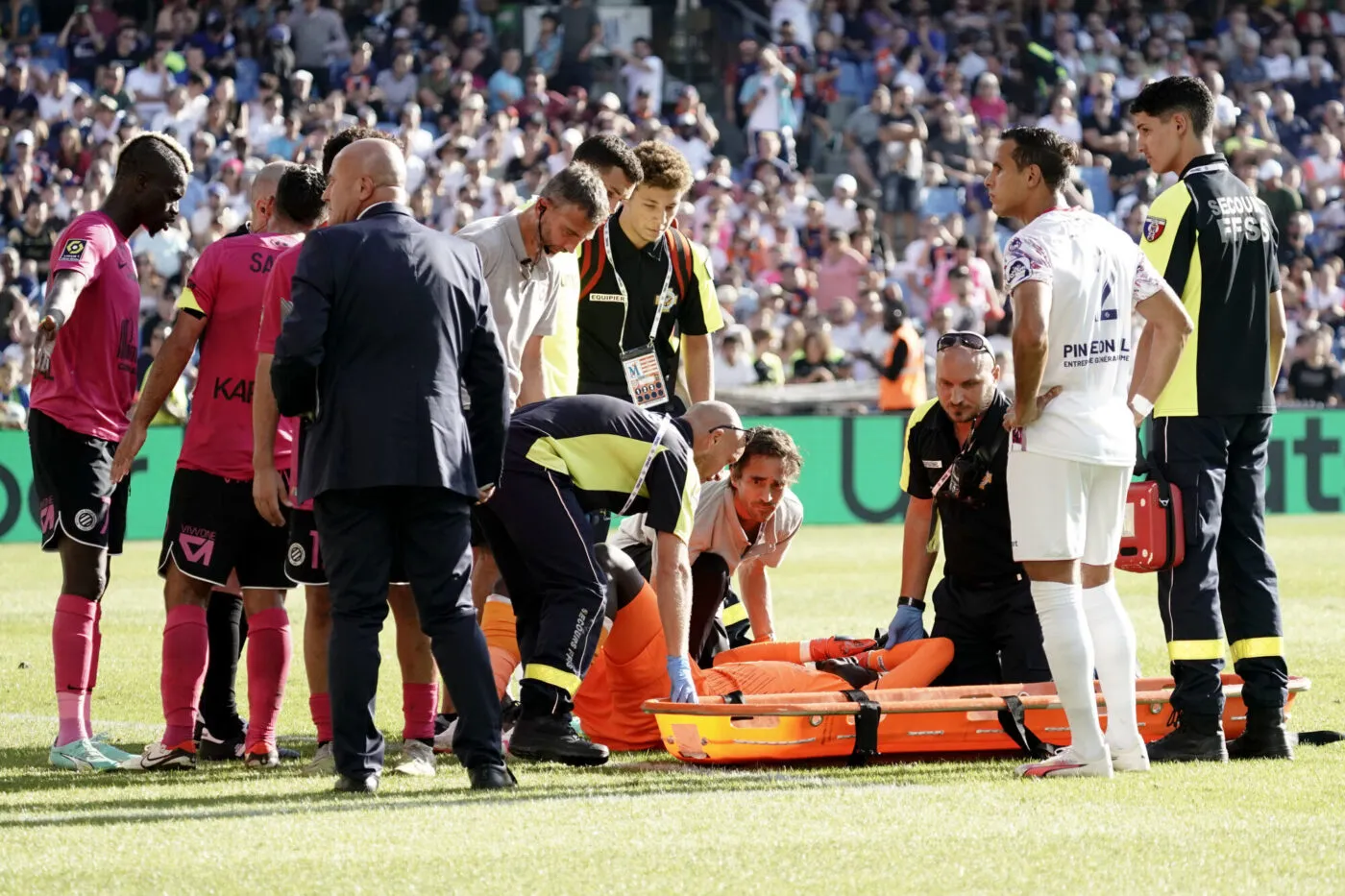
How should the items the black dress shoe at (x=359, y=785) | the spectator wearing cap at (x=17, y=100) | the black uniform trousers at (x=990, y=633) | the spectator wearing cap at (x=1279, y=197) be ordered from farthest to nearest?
the spectator wearing cap at (x=1279, y=197) → the spectator wearing cap at (x=17, y=100) → the black uniform trousers at (x=990, y=633) → the black dress shoe at (x=359, y=785)

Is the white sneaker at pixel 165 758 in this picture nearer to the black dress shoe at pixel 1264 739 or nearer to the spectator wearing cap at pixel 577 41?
the black dress shoe at pixel 1264 739

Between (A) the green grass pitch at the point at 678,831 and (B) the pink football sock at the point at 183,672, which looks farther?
(B) the pink football sock at the point at 183,672

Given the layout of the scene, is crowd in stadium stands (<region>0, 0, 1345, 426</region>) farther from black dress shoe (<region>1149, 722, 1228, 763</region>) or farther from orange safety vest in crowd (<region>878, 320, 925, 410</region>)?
black dress shoe (<region>1149, 722, 1228, 763</region>)

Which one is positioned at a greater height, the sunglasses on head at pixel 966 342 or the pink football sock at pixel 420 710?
the sunglasses on head at pixel 966 342

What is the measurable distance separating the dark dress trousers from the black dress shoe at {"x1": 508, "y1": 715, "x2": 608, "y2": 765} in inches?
30.5

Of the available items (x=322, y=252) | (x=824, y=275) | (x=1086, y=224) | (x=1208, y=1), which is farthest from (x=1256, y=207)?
(x=1208, y=1)

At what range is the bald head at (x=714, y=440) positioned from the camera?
7.62m

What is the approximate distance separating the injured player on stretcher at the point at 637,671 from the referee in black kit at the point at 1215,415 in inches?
43.1

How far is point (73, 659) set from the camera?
6957 mm

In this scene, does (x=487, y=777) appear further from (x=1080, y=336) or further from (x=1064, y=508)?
(x=1080, y=336)

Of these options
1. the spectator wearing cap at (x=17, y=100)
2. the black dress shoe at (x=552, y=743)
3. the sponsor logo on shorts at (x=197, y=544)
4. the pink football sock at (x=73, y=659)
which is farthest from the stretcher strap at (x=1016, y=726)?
A: the spectator wearing cap at (x=17, y=100)

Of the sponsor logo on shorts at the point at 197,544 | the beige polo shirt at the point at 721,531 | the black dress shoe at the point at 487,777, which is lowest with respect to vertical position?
the black dress shoe at the point at 487,777

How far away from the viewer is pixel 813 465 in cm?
1966

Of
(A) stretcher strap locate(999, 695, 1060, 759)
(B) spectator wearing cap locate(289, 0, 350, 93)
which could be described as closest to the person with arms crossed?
(A) stretcher strap locate(999, 695, 1060, 759)
